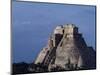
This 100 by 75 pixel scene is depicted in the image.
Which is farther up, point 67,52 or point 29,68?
point 67,52

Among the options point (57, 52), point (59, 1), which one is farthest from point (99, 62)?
point (59, 1)

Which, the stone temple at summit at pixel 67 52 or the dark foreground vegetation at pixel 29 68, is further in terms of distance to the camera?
the stone temple at summit at pixel 67 52

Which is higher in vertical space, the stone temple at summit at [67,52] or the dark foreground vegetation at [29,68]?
the stone temple at summit at [67,52]

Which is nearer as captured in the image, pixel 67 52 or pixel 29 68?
pixel 29 68

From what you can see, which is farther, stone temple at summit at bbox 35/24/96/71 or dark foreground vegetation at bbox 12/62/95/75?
stone temple at summit at bbox 35/24/96/71

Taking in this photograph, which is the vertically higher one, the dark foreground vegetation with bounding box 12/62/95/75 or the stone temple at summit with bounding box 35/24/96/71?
the stone temple at summit with bounding box 35/24/96/71
